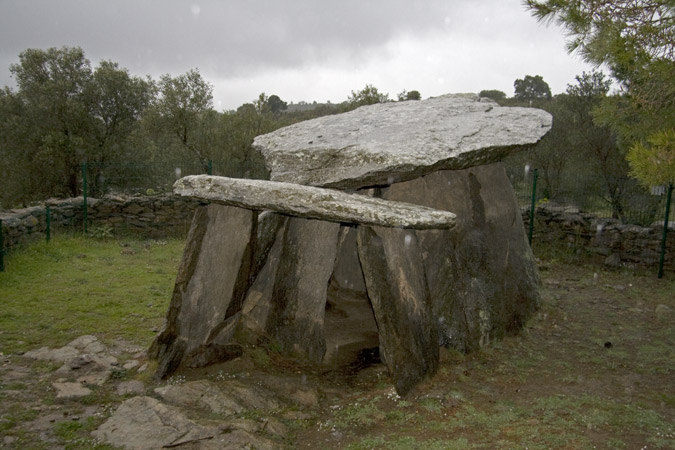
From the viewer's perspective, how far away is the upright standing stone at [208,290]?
4.89 metres

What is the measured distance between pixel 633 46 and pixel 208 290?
4247 mm

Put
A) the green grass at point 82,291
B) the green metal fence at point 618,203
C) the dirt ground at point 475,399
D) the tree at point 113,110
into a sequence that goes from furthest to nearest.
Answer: the tree at point 113,110, the green metal fence at point 618,203, the green grass at point 82,291, the dirt ground at point 475,399

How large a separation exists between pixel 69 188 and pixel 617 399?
12.8 m

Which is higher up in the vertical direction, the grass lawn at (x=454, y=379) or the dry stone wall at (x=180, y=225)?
the dry stone wall at (x=180, y=225)

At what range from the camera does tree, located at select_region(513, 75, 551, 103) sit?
3906 cm

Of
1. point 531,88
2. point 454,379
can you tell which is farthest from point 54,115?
point 531,88

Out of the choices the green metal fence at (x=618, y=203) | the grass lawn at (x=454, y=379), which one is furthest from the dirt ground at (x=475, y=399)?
the green metal fence at (x=618, y=203)

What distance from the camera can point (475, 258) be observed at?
561cm

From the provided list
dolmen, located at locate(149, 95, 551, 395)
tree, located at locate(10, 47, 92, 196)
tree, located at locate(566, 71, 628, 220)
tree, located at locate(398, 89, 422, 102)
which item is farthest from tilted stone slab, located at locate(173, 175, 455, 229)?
tree, located at locate(398, 89, 422, 102)

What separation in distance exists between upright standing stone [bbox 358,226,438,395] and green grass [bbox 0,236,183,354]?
8.37 feet

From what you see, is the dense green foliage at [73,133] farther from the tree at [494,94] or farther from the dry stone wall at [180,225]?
the tree at [494,94]

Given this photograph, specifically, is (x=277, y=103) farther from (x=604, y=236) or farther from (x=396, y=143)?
(x=396, y=143)

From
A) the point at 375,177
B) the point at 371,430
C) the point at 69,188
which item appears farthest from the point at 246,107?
the point at 371,430

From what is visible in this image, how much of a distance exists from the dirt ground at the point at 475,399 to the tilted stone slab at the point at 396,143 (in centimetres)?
177
